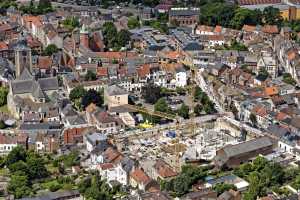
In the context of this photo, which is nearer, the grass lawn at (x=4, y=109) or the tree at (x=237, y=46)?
the grass lawn at (x=4, y=109)

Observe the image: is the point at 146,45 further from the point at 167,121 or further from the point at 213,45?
the point at 167,121

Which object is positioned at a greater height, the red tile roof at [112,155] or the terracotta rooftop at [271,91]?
the terracotta rooftop at [271,91]

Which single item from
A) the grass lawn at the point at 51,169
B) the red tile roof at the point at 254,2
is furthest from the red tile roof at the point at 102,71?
the red tile roof at the point at 254,2

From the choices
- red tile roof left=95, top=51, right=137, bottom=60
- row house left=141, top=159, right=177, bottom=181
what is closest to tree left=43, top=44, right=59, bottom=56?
red tile roof left=95, top=51, right=137, bottom=60

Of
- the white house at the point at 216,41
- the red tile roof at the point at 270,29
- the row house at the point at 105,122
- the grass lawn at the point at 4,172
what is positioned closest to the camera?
the grass lawn at the point at 4,172

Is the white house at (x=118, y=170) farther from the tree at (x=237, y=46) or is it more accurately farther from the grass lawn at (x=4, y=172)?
the tree at (x=237, y=46)

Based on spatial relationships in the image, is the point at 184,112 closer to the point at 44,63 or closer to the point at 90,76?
the point at 90,76

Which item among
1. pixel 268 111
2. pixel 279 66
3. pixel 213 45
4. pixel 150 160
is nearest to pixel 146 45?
pixel 213 45

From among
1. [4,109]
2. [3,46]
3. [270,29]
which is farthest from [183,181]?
[270,29]
